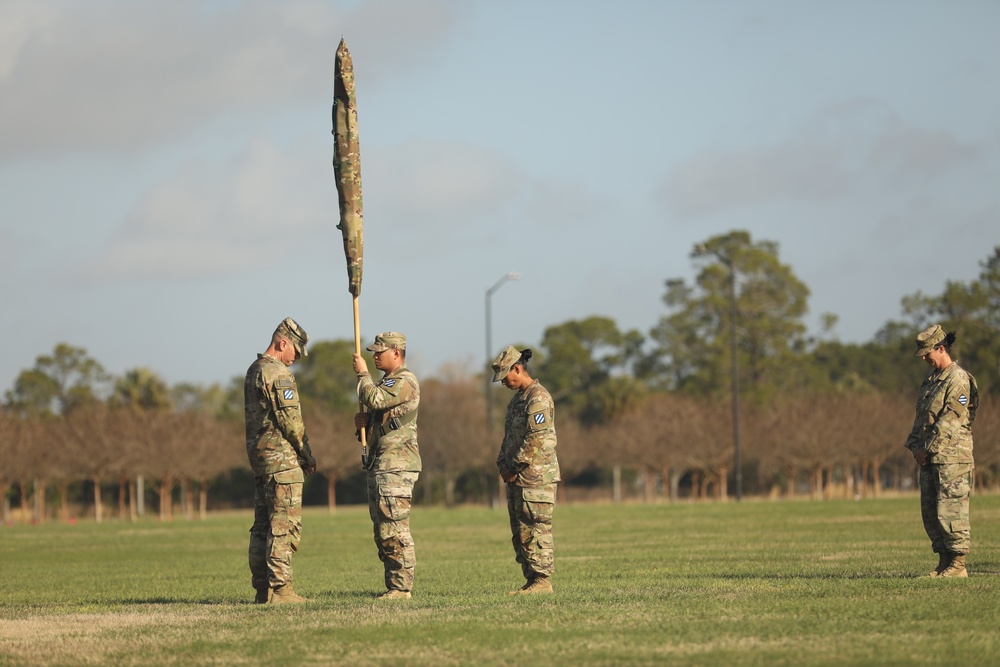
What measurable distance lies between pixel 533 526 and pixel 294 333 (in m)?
2.95

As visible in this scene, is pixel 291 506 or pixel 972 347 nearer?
pixel 291 506

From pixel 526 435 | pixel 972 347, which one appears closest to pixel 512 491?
pixel 526 435

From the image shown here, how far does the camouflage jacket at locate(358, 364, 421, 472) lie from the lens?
12805 millimetres

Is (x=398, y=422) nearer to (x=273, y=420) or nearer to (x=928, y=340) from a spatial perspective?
(x=273, y=420)

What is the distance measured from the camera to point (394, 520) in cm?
1275


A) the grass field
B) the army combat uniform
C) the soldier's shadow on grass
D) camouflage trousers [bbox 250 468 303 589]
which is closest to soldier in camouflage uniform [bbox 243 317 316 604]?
camouflage trousers [bbox 250 468 303 589]

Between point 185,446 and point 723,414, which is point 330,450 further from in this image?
→ point 723,414

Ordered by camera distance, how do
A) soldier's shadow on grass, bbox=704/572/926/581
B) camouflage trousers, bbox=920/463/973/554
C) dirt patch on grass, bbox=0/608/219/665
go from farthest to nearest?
soldier's shadow on grass, bbox=704/572/926/581 < camouflage trousers, bbox=920/463/973/554 < dirt patch on grass, bbox=0/608/219/665

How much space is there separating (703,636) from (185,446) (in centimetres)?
5023

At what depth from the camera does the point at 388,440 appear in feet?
42.5

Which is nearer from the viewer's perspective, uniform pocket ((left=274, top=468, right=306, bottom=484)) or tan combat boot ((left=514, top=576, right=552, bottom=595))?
uniform pocket ((left=274, top=468, right=306, bottom=484))

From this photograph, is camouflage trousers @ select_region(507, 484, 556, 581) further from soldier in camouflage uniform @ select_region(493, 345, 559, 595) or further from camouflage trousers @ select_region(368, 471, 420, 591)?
camouflage trousers @ select_region(368, 471, 420, 591)

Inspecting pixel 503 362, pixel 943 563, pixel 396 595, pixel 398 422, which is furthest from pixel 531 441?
pixel 943 563

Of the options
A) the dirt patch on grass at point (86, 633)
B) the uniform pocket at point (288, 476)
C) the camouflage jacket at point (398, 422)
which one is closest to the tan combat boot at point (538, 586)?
the camouflage jacket at point (398, 422)
